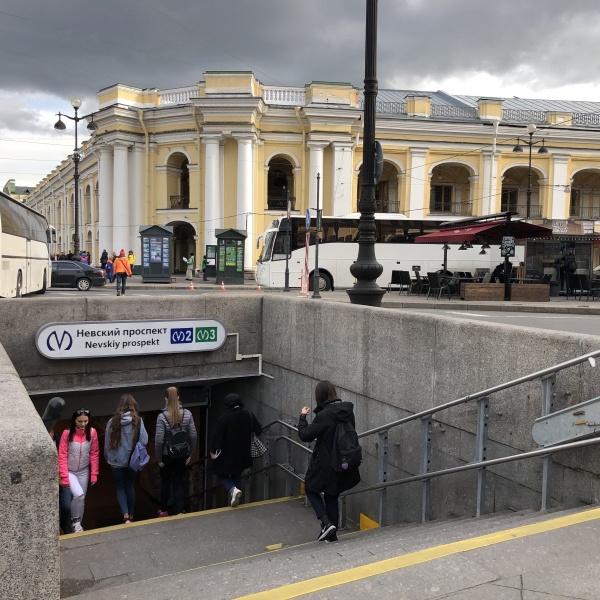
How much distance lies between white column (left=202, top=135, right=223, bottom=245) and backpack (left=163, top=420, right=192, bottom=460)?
102 feet

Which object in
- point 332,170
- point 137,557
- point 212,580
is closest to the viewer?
point 212,580

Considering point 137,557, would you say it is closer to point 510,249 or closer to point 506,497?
point 506,497

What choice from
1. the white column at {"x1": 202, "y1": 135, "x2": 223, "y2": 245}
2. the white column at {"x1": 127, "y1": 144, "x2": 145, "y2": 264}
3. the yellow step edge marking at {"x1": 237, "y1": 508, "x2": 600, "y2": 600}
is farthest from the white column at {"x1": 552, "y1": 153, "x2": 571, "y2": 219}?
the yellow step edge marking at {"x1": 237, "y1": 508, "x2": 600, "y2": 600}

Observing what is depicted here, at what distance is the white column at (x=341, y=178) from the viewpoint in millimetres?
38094

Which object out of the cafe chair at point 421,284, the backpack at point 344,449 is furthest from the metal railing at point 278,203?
the backpack at point 344,449

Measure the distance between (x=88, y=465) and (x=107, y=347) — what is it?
2216 mm

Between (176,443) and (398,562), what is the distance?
202 inches

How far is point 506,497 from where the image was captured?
5.26 m

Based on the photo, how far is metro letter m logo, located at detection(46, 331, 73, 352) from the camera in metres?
8.52

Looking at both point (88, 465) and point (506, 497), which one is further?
point (88, 465)

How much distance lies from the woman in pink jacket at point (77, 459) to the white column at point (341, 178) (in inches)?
1278

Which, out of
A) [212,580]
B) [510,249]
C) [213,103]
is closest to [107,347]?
[212,580]

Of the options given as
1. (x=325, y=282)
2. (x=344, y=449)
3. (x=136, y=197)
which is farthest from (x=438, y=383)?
(x=136, y=197)

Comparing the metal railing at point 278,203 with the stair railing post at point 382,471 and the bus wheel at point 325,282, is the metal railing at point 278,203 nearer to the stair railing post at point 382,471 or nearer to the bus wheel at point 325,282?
the bus wheel at point 325,282
